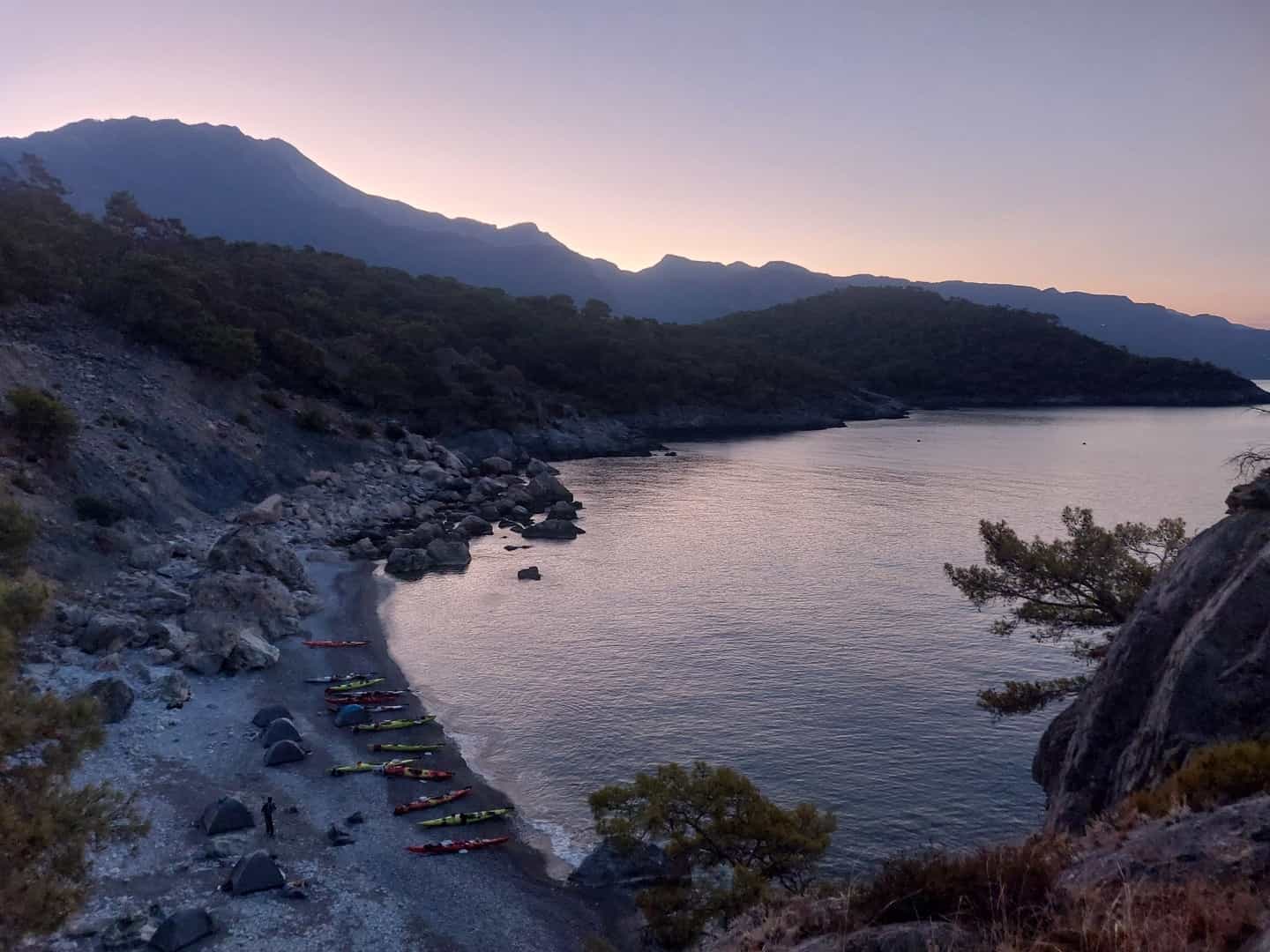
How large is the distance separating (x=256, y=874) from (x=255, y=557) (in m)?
22.6

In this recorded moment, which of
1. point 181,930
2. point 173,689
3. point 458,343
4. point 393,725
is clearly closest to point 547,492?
point 393,725

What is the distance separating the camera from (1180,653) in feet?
44.3

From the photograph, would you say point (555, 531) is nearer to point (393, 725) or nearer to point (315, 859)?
point (393, 725)

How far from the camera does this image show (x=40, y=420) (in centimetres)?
3838

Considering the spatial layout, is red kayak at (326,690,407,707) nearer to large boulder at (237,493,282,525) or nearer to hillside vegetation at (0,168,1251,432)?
large boulder at (237,493,282,525)

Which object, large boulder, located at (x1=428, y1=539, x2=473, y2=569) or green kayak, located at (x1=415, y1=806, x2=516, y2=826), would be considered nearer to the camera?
green kayak, located at (x1=415, y1=806, x2=516, y2=826)

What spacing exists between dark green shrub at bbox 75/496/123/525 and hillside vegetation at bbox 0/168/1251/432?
22.1 m

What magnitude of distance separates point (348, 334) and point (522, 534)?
161 ft

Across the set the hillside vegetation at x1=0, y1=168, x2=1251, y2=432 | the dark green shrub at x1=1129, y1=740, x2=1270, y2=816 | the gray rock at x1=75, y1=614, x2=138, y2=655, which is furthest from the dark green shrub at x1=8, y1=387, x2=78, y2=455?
the dark green shrub at x1=1129, y1=740, x2=1270, y2=816

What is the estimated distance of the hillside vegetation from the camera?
5953 centimetres

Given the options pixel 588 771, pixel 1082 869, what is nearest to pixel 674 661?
pixel 588 771

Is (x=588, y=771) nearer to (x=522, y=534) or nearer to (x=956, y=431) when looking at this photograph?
(x=522, y=534)

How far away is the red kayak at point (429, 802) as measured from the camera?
21.4 meters

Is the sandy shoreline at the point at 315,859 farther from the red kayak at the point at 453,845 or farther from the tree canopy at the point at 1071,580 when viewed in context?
the tree canopy at the point at 1071,580
